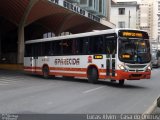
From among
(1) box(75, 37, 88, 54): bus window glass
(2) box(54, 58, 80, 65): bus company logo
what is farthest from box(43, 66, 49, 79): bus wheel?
(1) box(75, 37, 88, 54): bus window glass

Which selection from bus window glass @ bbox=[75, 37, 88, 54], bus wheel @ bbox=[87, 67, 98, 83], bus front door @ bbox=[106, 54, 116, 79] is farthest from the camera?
bus window glass @ bbox=[75, 37, 88, 54]

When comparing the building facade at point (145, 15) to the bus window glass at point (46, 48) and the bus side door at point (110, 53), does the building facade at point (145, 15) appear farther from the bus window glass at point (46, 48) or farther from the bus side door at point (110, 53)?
the bus side door at point (110, 53)

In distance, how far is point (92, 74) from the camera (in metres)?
20.0

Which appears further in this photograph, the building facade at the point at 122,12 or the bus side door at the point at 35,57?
the building facade at the point at 122,12

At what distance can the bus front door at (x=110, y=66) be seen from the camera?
18019 mm

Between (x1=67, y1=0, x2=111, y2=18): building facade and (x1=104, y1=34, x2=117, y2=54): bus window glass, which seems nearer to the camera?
(x1=104, y1=34, x2=117, y2=54): bus window glass

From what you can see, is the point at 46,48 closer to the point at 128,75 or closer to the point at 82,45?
the point at 82,45

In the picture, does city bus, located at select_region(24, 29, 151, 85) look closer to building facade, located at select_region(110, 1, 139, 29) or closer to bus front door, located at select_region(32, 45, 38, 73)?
bus front door, located at select_region(32, 45, 38, 73)

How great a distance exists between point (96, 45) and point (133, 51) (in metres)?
2.45

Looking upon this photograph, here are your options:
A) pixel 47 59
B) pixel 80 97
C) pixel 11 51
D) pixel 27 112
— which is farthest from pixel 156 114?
pixel 11 51

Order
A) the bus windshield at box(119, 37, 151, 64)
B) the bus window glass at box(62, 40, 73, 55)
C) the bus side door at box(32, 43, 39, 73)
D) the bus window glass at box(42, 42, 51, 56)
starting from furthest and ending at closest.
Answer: the bus side door at box(32, 43, 39, 73)
the bus window glass at box(42, 42, 51, 56)
the bus window glass at box(62, 40, 73, 55)
the bus windshield at box(119, 37, 151, 64)

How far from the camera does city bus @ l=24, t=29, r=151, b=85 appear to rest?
697 inches

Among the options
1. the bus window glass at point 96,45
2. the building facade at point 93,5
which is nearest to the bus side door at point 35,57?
the bus window glass at point 96,45

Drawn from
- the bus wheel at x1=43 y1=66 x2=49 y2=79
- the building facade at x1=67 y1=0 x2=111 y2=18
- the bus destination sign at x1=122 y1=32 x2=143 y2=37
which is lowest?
the bus wheel at x1=43 y1=66 x2=49 y2=79
